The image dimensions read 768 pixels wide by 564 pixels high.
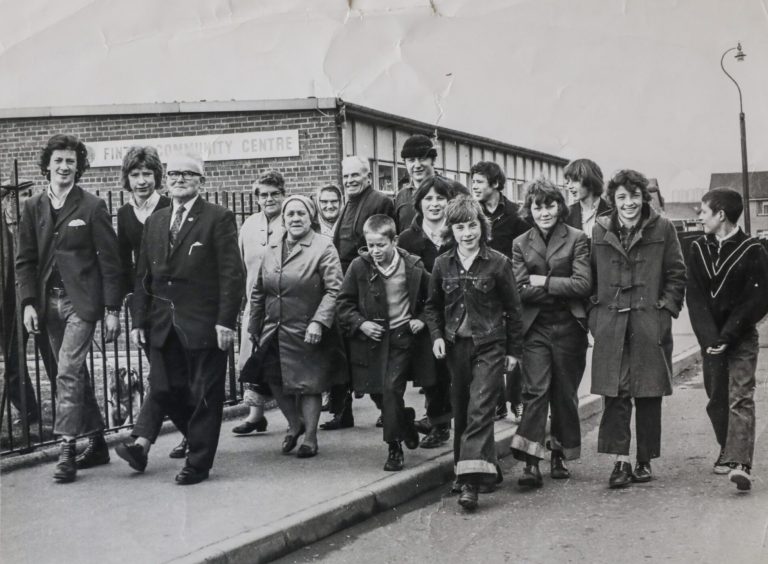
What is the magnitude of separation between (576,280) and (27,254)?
365 centimetres

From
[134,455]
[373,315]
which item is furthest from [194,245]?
[134,455]

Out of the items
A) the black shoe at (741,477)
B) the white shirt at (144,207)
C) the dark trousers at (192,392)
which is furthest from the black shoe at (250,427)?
the black shoe at (741,477)

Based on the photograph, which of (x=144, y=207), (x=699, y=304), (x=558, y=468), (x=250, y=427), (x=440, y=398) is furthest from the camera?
(x=250, y=427)

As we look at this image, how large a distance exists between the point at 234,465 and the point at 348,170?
2.53 meters

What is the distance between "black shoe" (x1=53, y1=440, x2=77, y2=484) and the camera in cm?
567

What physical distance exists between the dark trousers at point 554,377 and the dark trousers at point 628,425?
0.81 feet

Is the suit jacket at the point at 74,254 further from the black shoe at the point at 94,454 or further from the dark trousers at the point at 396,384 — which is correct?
the dark trousers at the point at 396,384

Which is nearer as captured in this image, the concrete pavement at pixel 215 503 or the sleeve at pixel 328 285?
the concrete pavement at pixel 215 503

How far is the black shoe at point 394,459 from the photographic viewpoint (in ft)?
19.3

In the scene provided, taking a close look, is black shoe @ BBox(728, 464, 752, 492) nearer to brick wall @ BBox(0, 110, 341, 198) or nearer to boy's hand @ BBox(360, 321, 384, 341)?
boy's hand @ BBox(360, 321, 384, 341)

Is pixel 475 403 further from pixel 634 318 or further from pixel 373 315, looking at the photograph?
pixel 634 318

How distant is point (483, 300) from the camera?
5.44 metres

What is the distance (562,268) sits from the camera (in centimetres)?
588

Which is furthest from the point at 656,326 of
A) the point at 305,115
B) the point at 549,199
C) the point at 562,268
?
the point at 305,115
